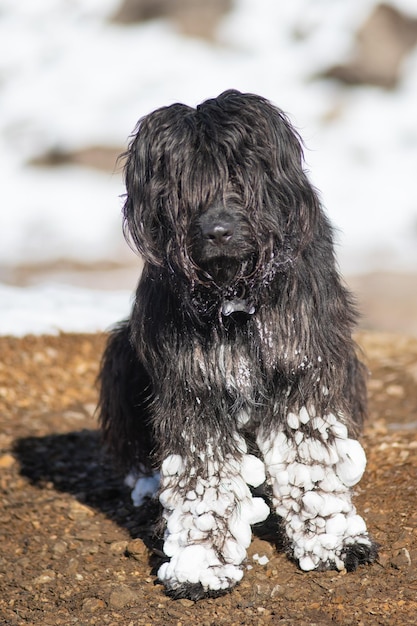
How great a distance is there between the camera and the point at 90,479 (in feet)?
17.5

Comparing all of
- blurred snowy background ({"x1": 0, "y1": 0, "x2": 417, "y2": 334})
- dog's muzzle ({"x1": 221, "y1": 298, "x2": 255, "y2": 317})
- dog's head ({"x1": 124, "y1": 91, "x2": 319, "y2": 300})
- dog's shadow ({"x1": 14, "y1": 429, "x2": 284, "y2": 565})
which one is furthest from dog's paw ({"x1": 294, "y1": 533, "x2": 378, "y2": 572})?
blurred snowy background ({"x1": 0, "y1": 0, "x2": 417, "y2": 334})

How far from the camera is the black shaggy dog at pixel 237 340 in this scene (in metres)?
3.45

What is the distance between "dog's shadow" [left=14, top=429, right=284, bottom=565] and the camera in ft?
14.4

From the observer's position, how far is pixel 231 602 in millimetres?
3723

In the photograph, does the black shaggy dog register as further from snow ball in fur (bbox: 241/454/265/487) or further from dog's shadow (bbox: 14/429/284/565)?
dog's shadow (bbox: 14/429/284/565)

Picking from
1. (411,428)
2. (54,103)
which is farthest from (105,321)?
(54,103)

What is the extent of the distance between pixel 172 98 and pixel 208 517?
978 centimetres

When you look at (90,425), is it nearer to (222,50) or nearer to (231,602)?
(231,602)

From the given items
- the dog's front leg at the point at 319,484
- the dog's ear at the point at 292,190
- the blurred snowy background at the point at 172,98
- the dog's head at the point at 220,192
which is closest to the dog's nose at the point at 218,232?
the dog's head at the point at 220,192

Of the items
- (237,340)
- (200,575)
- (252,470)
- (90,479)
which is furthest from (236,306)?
(90,479)

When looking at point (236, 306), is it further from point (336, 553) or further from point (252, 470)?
point (336, 553)

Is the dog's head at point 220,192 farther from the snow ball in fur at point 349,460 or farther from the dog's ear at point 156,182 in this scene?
the snow ball in fur at point 349,460

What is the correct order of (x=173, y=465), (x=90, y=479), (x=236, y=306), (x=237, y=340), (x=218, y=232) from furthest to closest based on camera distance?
(x=90, y=479)
(x=173, y=465)
(x=237, y=340)
(x=236, y=306)
(x=218, y=232)

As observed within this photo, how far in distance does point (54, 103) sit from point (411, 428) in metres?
10.5
